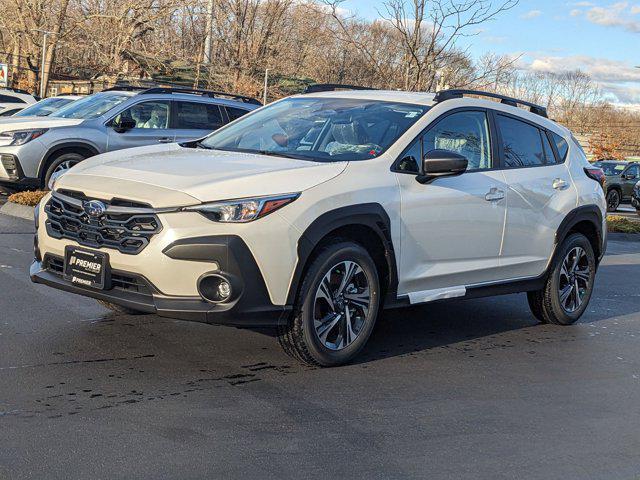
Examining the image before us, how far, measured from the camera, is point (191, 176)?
17.6 feet

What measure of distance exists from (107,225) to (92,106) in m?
9.42

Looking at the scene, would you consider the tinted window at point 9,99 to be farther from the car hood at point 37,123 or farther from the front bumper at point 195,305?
the front bumper at point 195,305

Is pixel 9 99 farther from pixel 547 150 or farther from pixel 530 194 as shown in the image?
pixel 530 194

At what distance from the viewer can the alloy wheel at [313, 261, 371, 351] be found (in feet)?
18.3

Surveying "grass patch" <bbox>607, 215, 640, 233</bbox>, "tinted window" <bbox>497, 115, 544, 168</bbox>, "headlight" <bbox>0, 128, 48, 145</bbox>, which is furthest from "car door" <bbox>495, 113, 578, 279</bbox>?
"grass patch" <bbox>607, 215, 640, 233</bbox>

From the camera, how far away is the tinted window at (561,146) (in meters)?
7.79

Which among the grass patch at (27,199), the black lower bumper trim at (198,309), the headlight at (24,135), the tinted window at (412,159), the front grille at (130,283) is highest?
the tinted window at (412,159)

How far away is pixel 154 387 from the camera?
16.5 ft

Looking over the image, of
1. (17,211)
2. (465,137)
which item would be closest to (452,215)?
(465,137)

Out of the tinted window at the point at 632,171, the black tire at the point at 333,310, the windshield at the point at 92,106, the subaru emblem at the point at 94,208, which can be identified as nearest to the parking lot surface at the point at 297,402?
the black tire at the point at 333,310

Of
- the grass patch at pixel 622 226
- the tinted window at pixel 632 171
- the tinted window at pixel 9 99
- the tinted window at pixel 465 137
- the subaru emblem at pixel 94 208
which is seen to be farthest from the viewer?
the tinted window at pixel 632 171

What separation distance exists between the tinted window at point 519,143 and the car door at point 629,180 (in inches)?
932

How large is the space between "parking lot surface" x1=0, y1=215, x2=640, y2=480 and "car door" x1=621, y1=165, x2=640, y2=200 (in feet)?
77.7

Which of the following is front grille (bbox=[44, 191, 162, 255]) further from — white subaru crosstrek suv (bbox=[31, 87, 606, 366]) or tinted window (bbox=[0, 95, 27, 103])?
tinted window (bbox=[0, 95, 27, 103])
